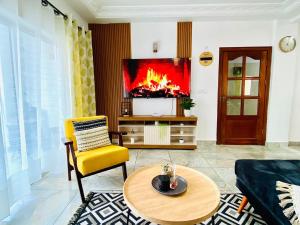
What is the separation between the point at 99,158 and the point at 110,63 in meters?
2.46

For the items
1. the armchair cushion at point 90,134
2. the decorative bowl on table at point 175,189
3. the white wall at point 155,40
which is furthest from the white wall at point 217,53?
the decorative bowl on table at point 175,189

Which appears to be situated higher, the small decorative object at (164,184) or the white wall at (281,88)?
the white wall at (281,88)

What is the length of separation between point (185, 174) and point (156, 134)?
1.94 m

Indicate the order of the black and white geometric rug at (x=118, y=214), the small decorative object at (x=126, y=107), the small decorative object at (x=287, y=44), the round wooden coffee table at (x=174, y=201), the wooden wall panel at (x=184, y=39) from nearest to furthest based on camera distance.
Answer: the round wooden coffee table at (x=174, y=201), the black and white geometric rug at (x=118, y=214), the small decorative object at (x=287, y=44), the wooden wall panel at (x=184, y=39), the small decorative object at (x=126, y=107)

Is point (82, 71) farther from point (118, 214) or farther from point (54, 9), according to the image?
point (118, 214)

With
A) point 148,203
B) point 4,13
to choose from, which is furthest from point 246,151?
point 4,13

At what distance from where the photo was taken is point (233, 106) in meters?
3.92

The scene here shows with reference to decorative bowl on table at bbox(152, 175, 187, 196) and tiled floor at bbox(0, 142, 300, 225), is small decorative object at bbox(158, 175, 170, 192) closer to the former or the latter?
decorative bowl on table at bbox(152, 175, 187, 196)

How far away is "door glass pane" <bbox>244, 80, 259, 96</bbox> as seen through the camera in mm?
3842

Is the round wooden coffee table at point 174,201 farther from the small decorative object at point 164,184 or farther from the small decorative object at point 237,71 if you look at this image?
the small decorative object at point 237,71

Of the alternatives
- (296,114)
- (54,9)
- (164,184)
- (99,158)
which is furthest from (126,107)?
(296,114)

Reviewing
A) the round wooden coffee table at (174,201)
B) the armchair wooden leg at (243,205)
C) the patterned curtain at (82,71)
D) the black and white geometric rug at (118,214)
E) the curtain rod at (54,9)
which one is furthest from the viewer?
the patterned curtain at (82,71)

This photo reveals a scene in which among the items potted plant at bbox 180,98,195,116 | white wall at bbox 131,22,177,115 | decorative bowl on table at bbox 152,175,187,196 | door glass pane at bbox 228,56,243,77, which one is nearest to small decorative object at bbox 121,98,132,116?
white wall at bbox 131,22,177,115

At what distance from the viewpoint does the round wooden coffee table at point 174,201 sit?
119 cm
